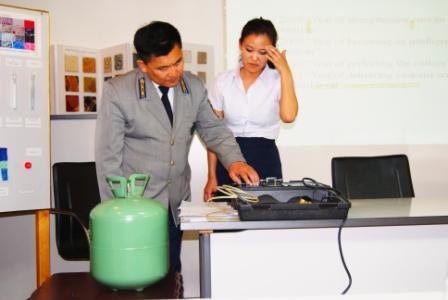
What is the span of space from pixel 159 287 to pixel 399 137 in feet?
7.97

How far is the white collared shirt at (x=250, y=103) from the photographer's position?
7.39 feet

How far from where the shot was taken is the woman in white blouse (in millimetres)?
2197

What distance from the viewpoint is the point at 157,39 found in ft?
5.64

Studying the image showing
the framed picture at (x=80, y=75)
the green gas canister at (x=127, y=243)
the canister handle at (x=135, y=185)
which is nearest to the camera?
the green gas canister at (x=127, y=243)

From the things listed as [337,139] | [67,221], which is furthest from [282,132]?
[67,221]

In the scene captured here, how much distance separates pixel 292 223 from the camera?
4.58 feet

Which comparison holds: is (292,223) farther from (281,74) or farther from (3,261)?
(3,261)

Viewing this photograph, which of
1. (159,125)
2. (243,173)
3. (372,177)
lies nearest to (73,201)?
(159,125)

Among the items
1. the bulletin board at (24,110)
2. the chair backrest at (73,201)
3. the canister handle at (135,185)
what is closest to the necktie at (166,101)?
the canister handle at (135,185)

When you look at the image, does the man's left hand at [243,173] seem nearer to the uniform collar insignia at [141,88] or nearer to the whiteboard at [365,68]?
the uniform collar insignia at [141,88]

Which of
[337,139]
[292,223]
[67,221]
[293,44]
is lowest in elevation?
[67,221]

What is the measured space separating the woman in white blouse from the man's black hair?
0.52 meters

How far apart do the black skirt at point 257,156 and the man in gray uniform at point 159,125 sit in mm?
262

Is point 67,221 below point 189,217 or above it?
below
